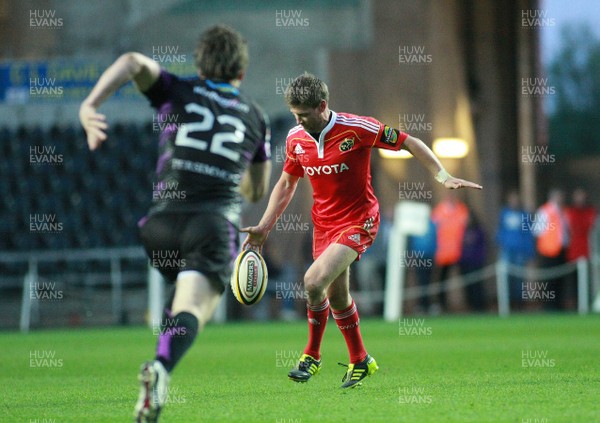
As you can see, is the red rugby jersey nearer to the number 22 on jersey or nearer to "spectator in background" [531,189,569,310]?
the number 22 on jersey

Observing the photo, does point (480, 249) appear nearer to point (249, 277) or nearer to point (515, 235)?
point (515, 235)

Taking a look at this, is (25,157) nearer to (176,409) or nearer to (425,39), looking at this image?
(425,39)

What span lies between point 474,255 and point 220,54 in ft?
56.0

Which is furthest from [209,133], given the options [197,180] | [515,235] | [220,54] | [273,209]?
[515,235]

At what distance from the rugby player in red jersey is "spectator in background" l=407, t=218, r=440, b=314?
12890 mm

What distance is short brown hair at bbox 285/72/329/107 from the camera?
27.3ft

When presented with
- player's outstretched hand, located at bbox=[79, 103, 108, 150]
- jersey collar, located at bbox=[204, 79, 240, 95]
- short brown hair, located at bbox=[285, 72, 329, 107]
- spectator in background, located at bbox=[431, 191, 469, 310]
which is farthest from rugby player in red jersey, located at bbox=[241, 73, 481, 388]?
spectator in background, located at bbox=[431, 191, 469, 310]

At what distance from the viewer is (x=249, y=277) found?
319 inches

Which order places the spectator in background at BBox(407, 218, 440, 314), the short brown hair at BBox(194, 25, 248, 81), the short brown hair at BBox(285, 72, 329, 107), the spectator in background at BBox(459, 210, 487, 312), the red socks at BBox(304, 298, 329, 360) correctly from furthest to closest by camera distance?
the spectator in background at BBox(459, 210, 487, 312) → the spectator in background at BBox(407, 218, 440, 314) → the red socks at BBox(304, 298, 329, 360) → the short brown hair at BBox(285, 72, 329, 107) → the short brown hair at BBox(194, 25, 248, 81)

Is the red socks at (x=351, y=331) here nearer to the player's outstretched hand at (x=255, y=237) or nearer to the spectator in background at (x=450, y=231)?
the player's outstretched hand at (x=255, y=237)

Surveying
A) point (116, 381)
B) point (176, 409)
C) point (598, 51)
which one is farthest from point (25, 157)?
point (598, 51)

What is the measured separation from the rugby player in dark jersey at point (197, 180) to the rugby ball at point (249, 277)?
1600mm

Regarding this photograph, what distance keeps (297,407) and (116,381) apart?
9.23 feet

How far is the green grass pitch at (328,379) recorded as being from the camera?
23.2 feet
